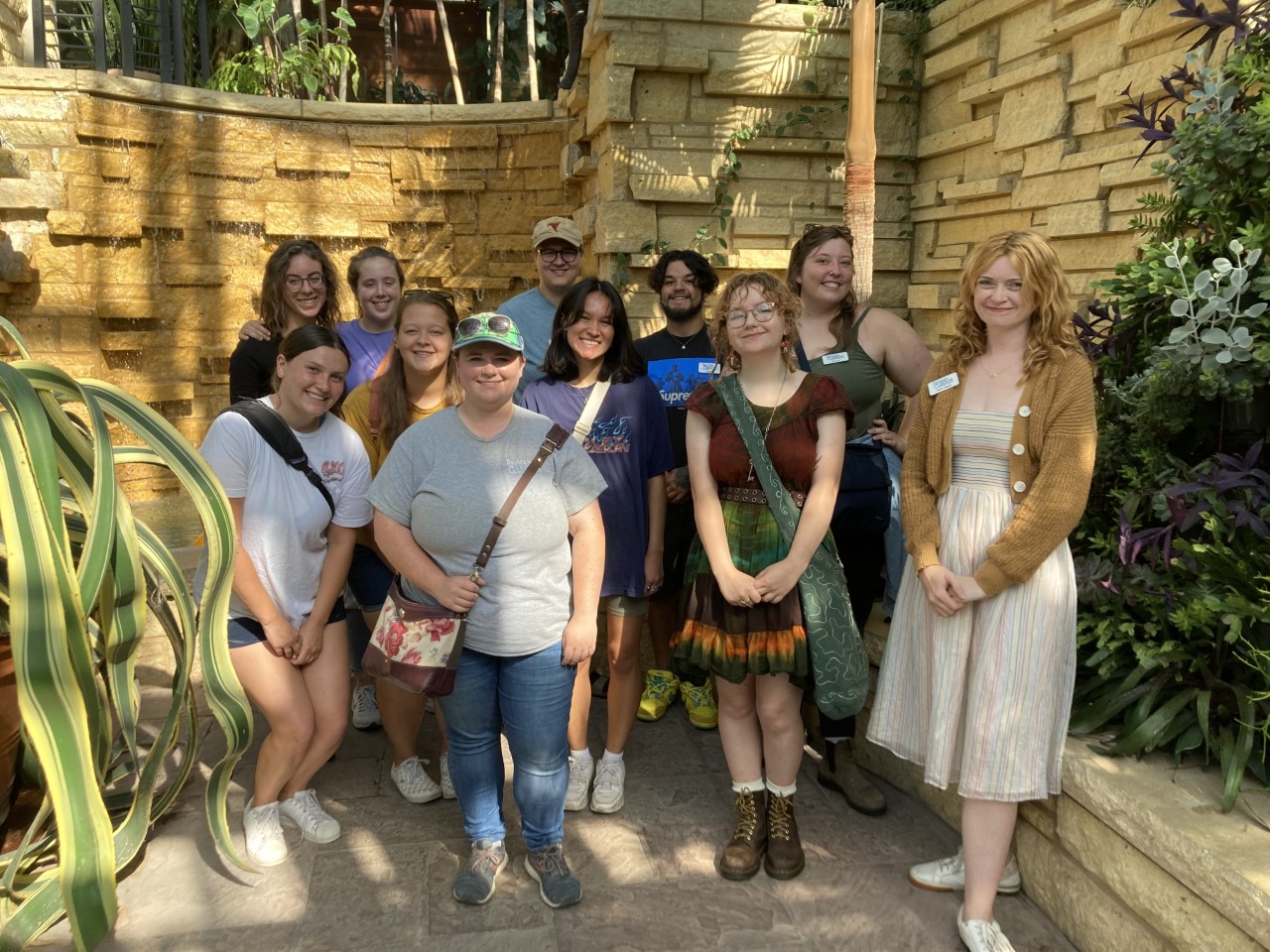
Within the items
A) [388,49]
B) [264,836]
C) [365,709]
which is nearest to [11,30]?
[388,49]

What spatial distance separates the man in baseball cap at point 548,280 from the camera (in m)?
3.41

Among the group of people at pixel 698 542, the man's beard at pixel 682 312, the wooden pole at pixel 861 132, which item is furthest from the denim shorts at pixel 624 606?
the wooden pole at pixel 861 132

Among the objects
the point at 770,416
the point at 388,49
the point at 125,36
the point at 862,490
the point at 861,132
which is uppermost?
the point at 388,49

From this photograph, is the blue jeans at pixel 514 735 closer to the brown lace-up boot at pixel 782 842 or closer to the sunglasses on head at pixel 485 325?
the brown lace-up boot at pixel 782 842

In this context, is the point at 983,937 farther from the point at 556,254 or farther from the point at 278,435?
the point at 556,254

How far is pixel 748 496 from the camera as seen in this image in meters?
2.59

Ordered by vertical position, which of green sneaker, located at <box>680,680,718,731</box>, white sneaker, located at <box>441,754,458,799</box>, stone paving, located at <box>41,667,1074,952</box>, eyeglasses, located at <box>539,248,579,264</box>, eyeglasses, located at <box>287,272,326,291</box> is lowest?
stone paving, located at <box>41,667,1074,952</box>

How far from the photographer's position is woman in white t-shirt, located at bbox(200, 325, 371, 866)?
2.63 meters

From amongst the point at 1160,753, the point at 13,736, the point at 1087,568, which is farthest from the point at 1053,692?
the point at 13,736

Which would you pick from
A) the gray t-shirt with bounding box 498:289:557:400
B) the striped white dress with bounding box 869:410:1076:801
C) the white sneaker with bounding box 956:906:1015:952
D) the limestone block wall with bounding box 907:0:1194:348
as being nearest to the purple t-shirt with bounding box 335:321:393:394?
the gray t-shirt with bounding box 498:289:557:400

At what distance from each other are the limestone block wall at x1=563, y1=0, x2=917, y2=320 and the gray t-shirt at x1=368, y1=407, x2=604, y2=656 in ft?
8.88

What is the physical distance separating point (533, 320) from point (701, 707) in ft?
5.27

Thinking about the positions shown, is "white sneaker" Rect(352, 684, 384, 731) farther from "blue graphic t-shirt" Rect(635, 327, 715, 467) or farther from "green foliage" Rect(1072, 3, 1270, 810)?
"green foliage" Rect(1072, 3, 1270, 810)

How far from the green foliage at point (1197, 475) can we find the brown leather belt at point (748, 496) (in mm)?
854
